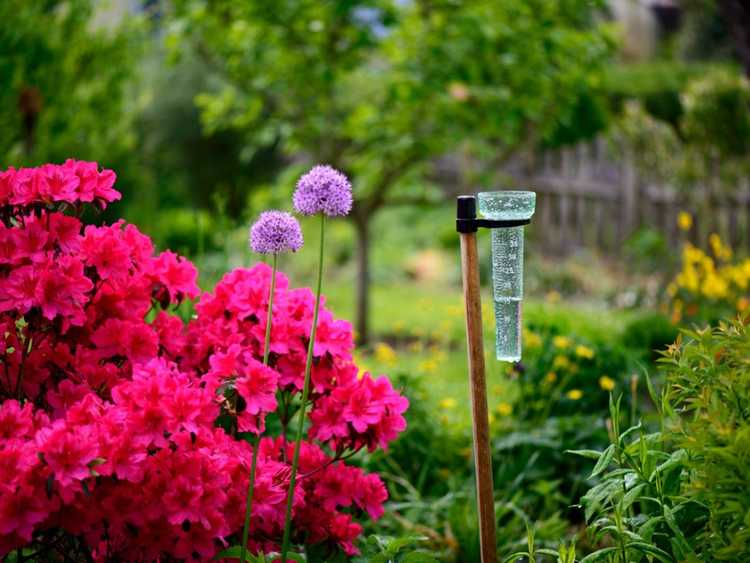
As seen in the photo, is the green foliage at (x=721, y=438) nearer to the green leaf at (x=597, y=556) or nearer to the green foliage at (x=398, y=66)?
the green leaf at (x=597, y=556)

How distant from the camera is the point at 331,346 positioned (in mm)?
1911

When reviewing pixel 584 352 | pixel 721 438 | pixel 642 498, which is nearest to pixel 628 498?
pixel 642 498

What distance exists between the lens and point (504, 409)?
346 cm

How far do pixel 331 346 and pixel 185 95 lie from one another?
31.3ft

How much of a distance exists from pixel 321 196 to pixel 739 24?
4133 millimetres

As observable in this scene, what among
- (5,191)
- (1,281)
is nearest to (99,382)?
(1,281)

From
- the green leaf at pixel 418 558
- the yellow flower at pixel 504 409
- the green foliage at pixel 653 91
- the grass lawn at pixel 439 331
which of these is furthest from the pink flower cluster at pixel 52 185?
the green foliage at pixel 653 91

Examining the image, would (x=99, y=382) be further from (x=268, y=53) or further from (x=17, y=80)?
(x=268, y=53)

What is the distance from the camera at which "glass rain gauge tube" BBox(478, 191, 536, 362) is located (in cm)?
190

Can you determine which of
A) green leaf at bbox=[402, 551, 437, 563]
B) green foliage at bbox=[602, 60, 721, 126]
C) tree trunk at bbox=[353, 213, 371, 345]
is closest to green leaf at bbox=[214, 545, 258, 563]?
green leaf at bbox=[402, 551, 437, 563]

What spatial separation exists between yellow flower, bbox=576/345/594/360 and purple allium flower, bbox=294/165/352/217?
1947mm

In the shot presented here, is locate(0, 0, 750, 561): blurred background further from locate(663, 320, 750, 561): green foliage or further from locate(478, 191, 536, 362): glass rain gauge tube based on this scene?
locate(663, 320, 750, 561): green foliage

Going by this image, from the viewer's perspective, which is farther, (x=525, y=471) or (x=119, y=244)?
(x=525, y=471)

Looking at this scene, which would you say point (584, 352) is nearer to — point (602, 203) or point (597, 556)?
point (597, 556)
